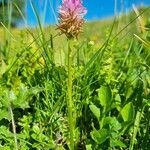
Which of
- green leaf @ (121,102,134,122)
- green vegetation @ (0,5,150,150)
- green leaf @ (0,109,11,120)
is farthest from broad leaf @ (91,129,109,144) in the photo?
green leaf @ (0,109,11,120)

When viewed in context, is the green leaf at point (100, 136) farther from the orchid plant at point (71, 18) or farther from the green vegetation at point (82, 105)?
the orchid plant at point (71, 18)

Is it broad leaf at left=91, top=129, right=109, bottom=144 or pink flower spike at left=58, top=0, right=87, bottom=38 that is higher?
pink flower spike at left=58, top=0, right=87, bottom=38

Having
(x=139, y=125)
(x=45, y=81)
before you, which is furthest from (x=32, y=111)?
(x=139, y=125)

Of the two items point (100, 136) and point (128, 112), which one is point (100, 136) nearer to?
point (100, 136)

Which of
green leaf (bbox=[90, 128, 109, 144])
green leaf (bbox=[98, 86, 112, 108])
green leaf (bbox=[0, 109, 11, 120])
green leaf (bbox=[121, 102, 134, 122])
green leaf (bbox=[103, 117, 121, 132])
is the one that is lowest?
green leaf (bbox=[90, 128, 109, 144])

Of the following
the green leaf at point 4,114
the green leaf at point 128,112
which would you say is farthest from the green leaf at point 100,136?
the green leaf at point 4,114

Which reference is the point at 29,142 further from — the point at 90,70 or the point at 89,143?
the point at 90,70

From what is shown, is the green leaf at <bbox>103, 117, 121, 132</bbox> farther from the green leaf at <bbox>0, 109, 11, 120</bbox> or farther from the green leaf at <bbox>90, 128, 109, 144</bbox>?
the green leaf at <bbox>0, 109, 11, 120</bbox>
